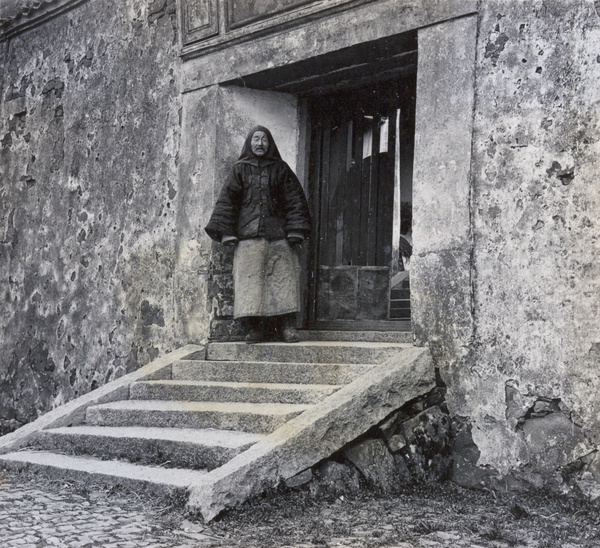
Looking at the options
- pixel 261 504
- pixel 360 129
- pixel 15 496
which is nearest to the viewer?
pixel 261 504

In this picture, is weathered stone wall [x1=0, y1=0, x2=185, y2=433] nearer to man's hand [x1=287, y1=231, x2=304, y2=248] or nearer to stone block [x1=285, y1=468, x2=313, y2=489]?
man's hand [x1=287, y1=231, x2=304, y2=248]

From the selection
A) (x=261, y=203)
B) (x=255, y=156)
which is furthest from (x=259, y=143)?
(x=261, y=203)

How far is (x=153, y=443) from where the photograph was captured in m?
5.00

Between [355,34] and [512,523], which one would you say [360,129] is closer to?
[355,34]

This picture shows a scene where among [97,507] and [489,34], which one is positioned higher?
[489,34]

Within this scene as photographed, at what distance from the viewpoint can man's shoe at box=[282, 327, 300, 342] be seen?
6.29 metres

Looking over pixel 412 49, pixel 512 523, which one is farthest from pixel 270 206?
pixel 512 523

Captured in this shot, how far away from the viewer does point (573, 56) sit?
15.9 ft

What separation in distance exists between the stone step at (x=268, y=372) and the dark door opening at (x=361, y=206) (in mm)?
1137

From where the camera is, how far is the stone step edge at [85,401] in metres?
5.70

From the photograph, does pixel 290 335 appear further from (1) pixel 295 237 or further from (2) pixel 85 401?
(2) pixel 85 401

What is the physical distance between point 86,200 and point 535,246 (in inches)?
173

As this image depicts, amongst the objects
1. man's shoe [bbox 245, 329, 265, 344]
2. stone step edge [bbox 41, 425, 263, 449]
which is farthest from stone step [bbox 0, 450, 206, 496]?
man's shoe [bbox 245, 329, 265, 344]

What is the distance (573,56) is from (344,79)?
2.13m
